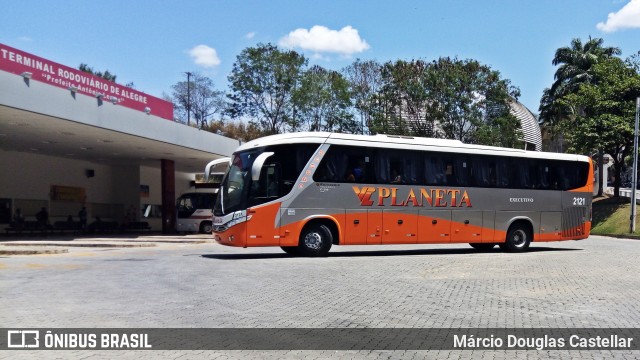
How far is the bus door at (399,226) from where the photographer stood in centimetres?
1902

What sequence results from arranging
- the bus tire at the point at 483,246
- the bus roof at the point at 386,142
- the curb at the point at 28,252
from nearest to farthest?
the bus roof at the point at 386,142 → the curb at the point at 28,252 → the bus tire at the point at 483,246

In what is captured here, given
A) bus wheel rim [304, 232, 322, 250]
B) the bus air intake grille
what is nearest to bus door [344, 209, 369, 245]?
bus wheel rim [304, 232, 322, 250]

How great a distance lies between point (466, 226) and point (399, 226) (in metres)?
2.47

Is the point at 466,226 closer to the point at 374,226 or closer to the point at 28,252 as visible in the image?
the point at 374,226

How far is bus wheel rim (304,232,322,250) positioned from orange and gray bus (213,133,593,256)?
0.03 m

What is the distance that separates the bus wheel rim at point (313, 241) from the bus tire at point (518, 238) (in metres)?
6.89

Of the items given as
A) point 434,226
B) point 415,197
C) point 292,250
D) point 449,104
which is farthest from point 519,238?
point 449,104

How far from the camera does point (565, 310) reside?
9297 mm

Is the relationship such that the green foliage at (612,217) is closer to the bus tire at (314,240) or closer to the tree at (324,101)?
the tree at (324,101)

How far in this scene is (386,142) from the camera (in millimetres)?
19250

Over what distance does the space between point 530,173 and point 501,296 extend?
11.9 metres

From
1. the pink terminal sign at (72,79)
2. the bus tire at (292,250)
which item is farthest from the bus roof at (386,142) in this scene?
the pink terminal sign at (72,79)

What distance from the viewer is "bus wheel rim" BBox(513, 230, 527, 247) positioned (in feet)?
70.1

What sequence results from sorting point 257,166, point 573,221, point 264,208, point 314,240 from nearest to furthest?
1. point 257,166
2. point 264,208
3. point 314,240
4. point 573,221
